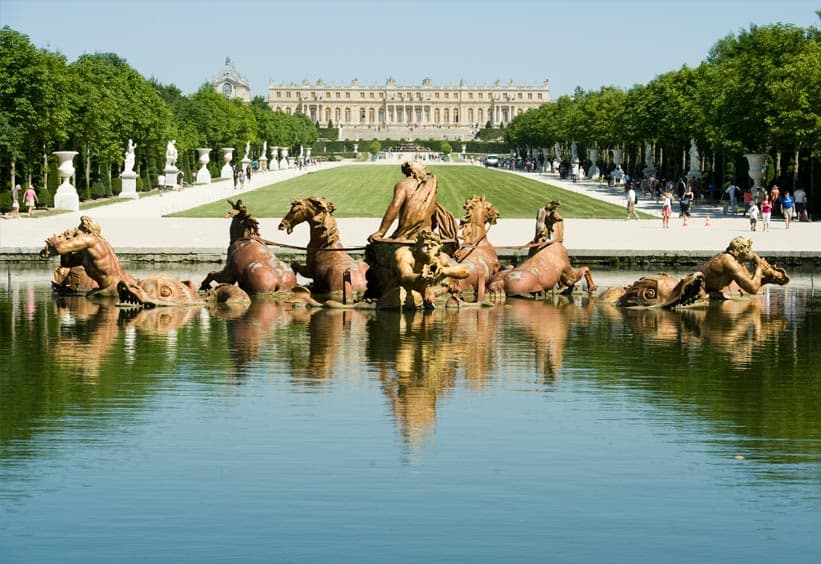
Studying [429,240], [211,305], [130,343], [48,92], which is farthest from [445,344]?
[48,92]

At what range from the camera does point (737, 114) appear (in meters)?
57.7

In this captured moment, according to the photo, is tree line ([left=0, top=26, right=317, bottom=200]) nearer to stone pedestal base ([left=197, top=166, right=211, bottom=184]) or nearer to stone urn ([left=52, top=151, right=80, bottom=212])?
stone urn ([left=52, top=151, right=80, bottom=212])

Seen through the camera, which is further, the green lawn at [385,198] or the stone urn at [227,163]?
the stone urn at [227,163]

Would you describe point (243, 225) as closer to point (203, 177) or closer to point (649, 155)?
point (649, 155)

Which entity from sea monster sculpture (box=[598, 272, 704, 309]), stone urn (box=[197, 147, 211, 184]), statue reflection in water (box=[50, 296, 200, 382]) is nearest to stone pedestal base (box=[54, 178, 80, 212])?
statue reflection in water (box=[50, 296, 200, 382])

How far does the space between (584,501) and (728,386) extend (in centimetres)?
475


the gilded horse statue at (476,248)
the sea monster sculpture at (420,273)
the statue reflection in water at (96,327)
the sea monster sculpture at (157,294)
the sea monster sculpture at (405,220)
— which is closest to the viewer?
the statue reflection in water at (96,327)

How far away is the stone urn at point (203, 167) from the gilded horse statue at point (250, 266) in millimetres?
71635

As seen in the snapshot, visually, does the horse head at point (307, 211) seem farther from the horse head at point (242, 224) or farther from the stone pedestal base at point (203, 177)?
the stone pedestal base at point (203, 177)

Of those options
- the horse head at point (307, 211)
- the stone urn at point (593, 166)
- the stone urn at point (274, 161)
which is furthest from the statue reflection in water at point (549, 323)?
the stone urn at point (274, 161)

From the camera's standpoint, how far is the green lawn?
5306 centimetres

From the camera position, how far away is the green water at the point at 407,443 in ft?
28.5

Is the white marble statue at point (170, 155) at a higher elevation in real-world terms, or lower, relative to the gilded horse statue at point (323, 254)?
higher

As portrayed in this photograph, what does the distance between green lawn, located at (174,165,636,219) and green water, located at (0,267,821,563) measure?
34.2 meters
